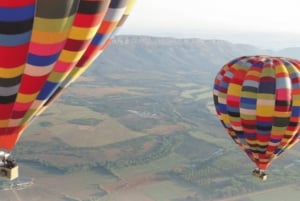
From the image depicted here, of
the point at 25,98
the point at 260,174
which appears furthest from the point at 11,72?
the point at 260,174

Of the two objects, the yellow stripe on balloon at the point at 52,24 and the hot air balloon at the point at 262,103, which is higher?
the yellow stripe on balloon at the point at 52,24

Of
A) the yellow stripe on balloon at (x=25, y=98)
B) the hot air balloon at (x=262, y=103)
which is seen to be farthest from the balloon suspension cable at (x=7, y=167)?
the hot air balloon at (x=262, y=103)

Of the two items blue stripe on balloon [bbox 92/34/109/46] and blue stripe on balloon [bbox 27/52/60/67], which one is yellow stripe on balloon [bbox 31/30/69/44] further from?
blue stripe on balloon [bbox 92/34/109/46]

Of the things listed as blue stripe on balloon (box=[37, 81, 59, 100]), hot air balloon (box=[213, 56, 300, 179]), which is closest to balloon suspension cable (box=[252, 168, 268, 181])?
hot air balloon (box=[213, 56, 300, 179])

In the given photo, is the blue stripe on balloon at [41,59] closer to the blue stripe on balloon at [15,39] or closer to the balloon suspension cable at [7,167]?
the blue stripe on balloon at [15,39]

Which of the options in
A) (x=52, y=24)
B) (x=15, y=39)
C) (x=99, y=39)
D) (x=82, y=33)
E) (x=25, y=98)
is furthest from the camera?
(x=99, y=39)

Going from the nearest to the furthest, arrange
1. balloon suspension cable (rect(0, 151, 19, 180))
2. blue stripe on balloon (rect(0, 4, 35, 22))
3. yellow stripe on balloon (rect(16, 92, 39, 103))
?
blue stripe on balloon (rect(0, 4, 35, 22)), yellow stripe on balloon (rect(16, 92, 39, 103)), balloon suspension cable (rect(0, 151, 19, 180))

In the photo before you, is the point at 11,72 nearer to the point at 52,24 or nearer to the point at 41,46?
the point at 41,46
